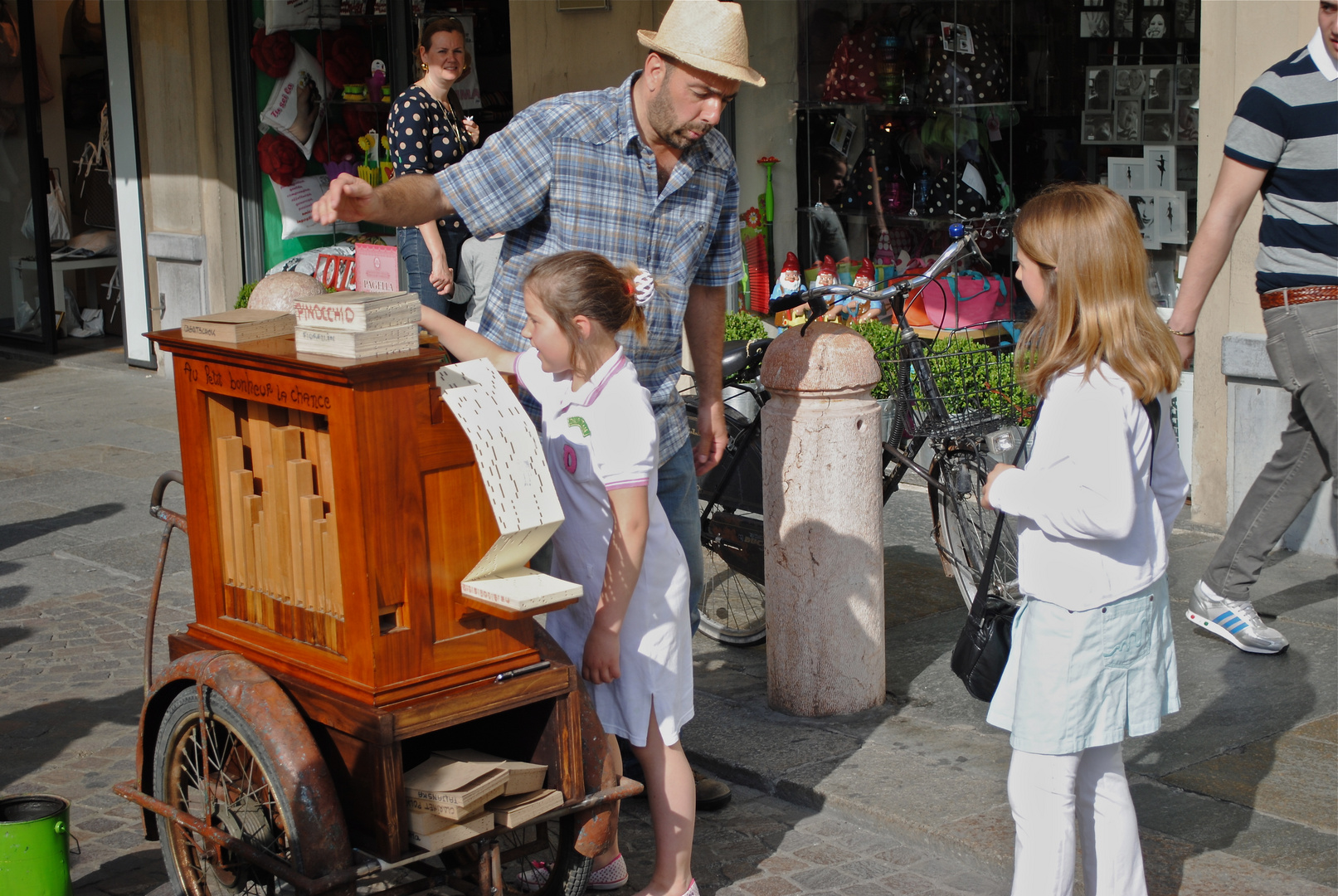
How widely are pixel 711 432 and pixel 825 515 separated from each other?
1.75 feet

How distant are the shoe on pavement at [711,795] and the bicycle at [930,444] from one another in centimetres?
96

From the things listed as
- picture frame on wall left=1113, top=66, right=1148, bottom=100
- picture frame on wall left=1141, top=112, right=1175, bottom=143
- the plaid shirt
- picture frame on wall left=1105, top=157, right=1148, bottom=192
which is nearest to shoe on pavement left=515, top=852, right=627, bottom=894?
the plaid shirt

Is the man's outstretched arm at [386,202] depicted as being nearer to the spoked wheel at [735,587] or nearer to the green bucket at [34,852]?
the green bucket at [34,852]

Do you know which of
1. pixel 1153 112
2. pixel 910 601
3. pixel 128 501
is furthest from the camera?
pixel 128 501

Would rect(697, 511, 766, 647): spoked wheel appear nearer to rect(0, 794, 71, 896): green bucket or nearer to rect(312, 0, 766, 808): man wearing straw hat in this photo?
rect(312, 0, 766, 808): man wearing straw hat

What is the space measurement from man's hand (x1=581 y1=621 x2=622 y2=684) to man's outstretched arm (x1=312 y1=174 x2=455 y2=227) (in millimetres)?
1025

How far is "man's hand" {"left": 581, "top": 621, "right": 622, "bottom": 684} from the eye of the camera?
321 cm

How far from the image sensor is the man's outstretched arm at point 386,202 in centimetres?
305

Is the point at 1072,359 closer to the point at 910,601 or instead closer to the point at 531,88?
the point at 910,601

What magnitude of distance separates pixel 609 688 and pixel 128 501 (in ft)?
16.8

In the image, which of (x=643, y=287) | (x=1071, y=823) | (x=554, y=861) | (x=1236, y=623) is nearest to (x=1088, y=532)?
(x=1071, y=823)

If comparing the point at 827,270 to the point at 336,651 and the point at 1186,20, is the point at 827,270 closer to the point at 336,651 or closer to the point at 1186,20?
the point at 1186,20

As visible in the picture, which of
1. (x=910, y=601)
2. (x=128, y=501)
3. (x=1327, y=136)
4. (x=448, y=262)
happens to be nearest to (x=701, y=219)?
(x=1327, y=136)

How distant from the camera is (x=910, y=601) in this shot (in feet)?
19.0
